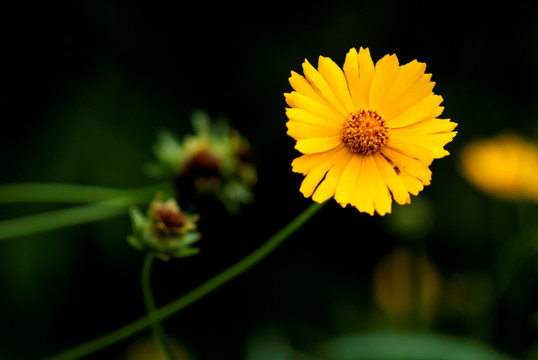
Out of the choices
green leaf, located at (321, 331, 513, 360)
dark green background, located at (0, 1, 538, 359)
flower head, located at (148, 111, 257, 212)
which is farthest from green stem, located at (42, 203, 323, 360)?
dark green background, located at (0, 1, 538, 359)

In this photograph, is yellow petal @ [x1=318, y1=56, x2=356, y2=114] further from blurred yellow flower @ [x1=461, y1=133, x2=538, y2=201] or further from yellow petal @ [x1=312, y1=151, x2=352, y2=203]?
blurred yellow flower @ [x1=461, y1=133, x2=538, y2=201]

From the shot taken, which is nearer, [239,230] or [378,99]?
[378,99]

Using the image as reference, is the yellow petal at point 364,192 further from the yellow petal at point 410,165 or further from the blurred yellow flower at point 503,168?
the blurred yellow flower at point 503,168

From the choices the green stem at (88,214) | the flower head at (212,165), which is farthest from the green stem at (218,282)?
the flower head at (212,165)

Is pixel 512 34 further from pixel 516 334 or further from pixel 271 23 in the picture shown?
pixel 516 334

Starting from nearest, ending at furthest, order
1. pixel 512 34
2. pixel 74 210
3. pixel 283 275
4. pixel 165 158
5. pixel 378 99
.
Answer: pixel 378 99
pixel 74 210
pixel 165 158
pixel 283 275
pixel 512 34

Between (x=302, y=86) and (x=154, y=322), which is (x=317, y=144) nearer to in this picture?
(x=302, y=86)

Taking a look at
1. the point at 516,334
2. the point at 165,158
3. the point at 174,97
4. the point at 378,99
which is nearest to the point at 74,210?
the point at 165,158
